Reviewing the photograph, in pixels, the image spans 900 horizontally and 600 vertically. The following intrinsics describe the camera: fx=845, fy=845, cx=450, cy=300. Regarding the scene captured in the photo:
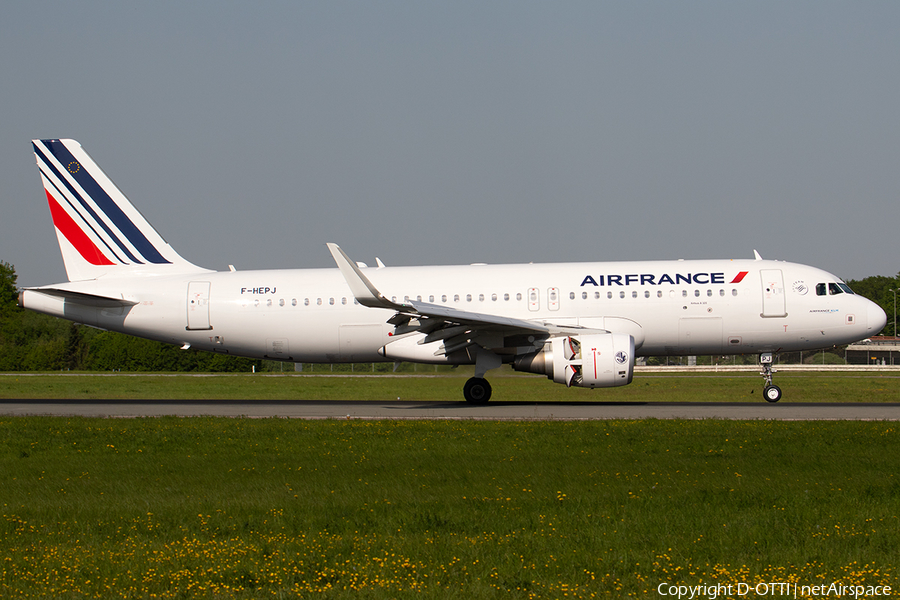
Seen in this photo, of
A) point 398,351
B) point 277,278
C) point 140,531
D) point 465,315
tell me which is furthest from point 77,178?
point 140,531

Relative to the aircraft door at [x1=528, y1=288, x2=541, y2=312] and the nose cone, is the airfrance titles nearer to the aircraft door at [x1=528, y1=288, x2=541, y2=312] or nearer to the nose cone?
the aircraft door at [x1=528, y1=288, x2=541, y2=312]

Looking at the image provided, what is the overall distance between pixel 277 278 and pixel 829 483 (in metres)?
18.0

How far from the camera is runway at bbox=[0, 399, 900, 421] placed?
19.4 m

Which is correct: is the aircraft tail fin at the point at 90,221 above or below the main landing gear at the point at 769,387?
above

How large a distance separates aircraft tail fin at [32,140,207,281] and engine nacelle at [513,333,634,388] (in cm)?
1241

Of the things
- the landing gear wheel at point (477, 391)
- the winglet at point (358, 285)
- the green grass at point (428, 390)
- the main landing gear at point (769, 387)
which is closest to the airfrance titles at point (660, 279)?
the main landing gear at point (769, 387)

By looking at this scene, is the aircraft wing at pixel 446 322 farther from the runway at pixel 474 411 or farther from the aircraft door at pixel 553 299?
the runway at pixel 474 411

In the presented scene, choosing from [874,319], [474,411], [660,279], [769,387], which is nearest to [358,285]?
[474,411]

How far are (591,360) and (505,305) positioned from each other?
3.38 metres

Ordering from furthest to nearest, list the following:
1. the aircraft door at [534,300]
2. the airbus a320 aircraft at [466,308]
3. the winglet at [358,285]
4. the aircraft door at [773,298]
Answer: the aircraft door at [534,300] < the aircraft door at [773,298] < the airbus a320 aircraft at [466,308] < the winglet at [358,285]

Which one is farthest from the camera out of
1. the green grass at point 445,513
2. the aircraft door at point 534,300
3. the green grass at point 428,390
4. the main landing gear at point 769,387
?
the green grass at point 428,390

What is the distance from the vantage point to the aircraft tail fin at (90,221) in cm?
2611

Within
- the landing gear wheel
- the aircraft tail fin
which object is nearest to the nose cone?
the landing gear wheel

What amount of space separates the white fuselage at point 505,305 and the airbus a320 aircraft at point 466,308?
3 centimetres
